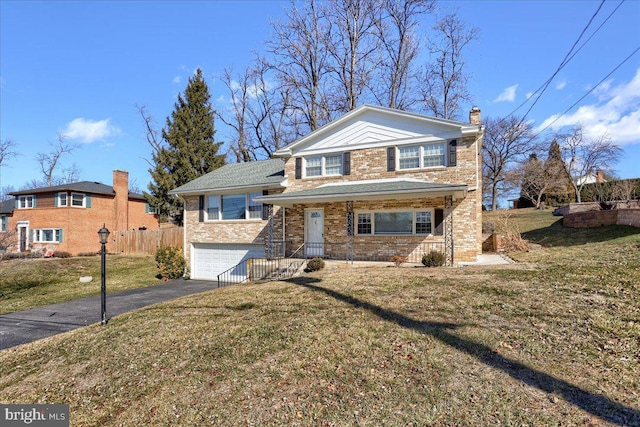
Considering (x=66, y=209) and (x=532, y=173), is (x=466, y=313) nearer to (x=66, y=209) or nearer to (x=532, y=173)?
(x=66, y=209)

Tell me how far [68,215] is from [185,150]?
10.7 m

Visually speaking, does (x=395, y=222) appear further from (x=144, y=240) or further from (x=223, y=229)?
(x=144, y=240)

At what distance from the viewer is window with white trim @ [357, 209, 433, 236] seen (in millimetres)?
13297

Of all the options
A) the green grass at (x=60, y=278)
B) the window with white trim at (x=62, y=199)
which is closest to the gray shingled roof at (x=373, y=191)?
the green grass at (x=60, y=278)

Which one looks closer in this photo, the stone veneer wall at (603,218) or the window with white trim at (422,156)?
the window with white trim at (422,156)

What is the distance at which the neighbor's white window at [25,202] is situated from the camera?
2683 cm

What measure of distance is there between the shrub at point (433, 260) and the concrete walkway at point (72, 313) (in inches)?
403

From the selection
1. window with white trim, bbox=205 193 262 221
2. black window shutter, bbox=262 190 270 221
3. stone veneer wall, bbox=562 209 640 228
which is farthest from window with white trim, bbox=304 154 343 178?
stone veneer wall, bbox=562 209 640 228

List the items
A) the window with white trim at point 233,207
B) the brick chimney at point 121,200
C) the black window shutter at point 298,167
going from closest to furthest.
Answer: the black window shutter at point 298,167 < the window with white trim at point 233,207 < the brick chimney at point 121,200

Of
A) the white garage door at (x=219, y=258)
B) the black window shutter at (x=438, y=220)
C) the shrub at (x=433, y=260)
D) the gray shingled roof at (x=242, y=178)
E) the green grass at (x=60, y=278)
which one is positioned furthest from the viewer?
the white garage door at (x=219, y=258)

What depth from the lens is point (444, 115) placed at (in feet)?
92.0

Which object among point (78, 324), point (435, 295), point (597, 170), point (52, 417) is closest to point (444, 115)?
point (597, 170)

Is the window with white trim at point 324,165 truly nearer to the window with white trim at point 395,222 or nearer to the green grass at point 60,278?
the window with white trim at point 395,222

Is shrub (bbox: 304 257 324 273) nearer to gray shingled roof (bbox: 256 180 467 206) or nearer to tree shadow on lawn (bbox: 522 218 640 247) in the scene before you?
gray shingled roof (bbox: 256 180 467 206)
